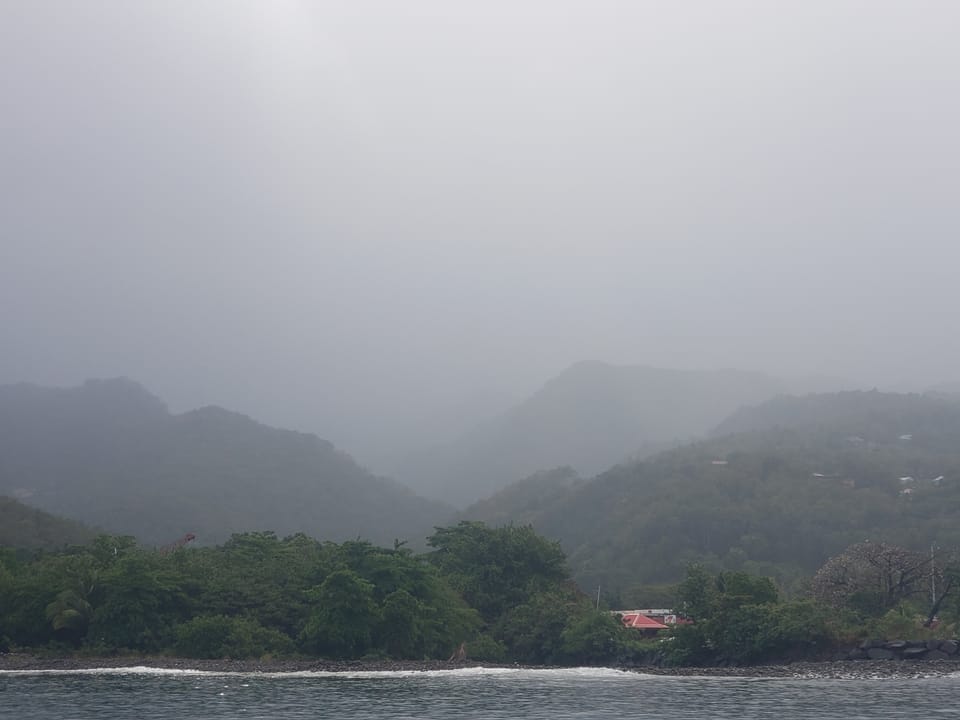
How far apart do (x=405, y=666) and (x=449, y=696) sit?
8809 mm

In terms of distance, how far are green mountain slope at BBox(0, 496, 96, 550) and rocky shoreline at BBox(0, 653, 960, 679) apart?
186 feet

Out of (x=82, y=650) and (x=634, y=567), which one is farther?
(x=634, y=567)

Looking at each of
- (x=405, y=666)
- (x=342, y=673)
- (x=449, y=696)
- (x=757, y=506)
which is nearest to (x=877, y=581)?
(x=405, y=666)

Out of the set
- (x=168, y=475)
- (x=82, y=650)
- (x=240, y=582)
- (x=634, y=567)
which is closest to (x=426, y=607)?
(x=240, y=582)

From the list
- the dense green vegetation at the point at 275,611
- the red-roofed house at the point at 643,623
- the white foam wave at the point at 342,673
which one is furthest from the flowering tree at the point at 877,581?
the white foam wave at the point at 342,673

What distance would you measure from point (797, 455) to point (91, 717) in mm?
136085

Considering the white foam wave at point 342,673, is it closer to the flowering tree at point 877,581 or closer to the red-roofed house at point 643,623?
the flowering tree at point 877,581

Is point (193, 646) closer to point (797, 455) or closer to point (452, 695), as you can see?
point (452, 695)

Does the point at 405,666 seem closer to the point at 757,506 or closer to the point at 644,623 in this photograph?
the point at 644,623

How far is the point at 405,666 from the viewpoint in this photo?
39.8 meters

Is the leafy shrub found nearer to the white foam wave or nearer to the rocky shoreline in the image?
the rocky shoreline

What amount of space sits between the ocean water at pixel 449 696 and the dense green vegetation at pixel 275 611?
546cm

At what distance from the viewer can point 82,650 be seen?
140 feet

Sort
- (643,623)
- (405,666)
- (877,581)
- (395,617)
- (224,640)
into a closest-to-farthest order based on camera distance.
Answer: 1. (405,666)
2. (224,640)
3. (395,617)
4. (877,581)
5. (643,623)
